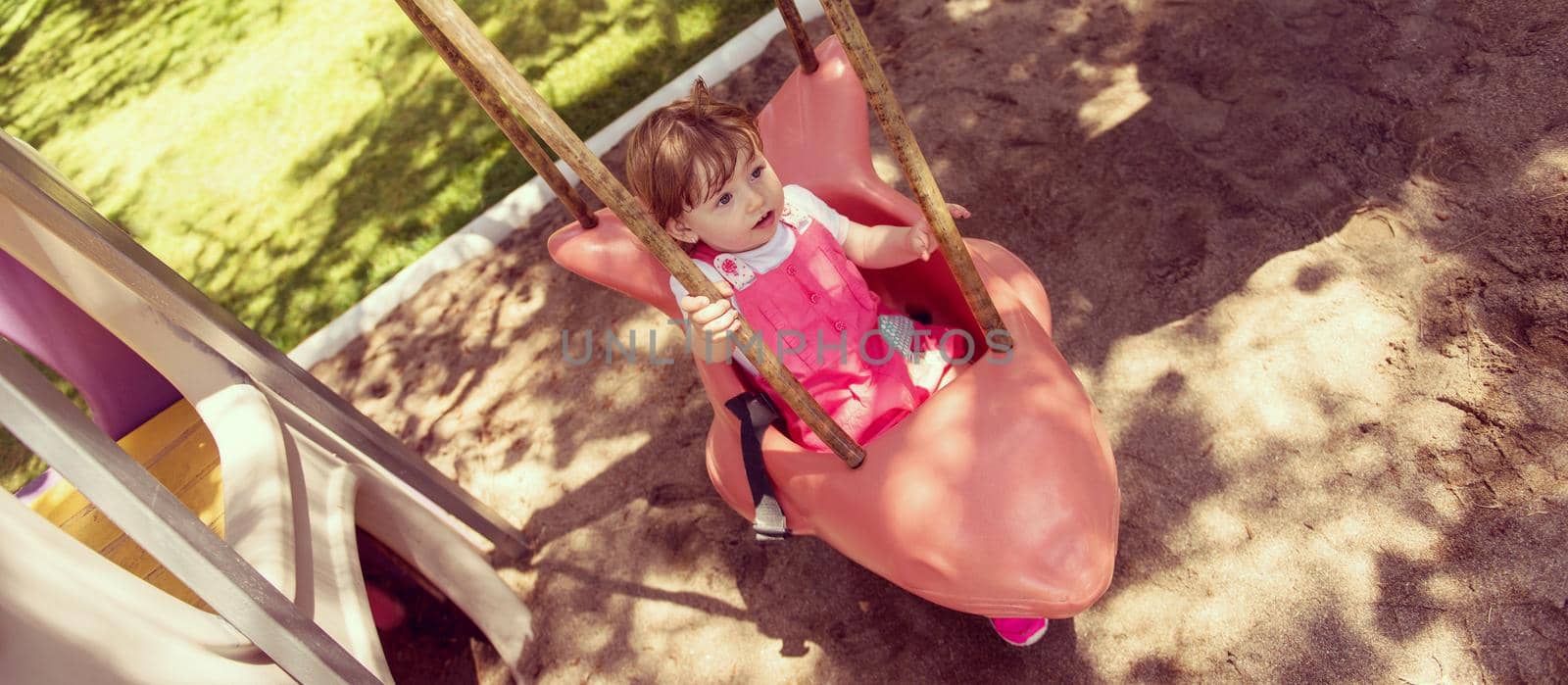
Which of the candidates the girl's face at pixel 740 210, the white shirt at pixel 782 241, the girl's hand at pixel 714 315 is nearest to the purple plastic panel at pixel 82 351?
the white shirt at pixel 782 241

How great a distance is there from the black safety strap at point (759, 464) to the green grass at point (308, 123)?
2.02 m

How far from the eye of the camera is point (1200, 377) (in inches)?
96.2

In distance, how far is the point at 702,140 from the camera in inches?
68.0

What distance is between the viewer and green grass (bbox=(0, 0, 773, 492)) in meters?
3.73

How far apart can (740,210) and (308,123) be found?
326 centimetres

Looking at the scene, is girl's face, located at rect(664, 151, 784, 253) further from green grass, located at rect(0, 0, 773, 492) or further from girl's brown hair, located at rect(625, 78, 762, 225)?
green grass, located at rect(0, 0, 773, 492)

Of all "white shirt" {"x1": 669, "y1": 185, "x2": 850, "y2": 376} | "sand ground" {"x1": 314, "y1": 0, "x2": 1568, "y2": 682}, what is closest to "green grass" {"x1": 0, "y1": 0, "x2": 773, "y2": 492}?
"sand ground" {"x1": 314, "y1": 0, "x2": 1568, "y2": 682}

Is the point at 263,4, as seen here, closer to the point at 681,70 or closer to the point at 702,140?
the point at 681,70

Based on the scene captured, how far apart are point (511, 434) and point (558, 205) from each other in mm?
932

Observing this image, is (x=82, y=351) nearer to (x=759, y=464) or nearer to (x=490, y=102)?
(x=490, y=102)

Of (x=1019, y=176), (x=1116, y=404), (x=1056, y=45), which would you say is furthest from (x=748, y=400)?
(x=1056, y=45)

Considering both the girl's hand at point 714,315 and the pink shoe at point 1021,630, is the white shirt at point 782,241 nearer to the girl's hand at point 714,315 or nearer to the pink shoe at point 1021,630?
the girl's hand at point 714,315

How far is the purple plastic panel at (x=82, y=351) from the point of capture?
2463mm

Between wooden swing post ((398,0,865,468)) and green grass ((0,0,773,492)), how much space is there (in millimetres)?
2297
